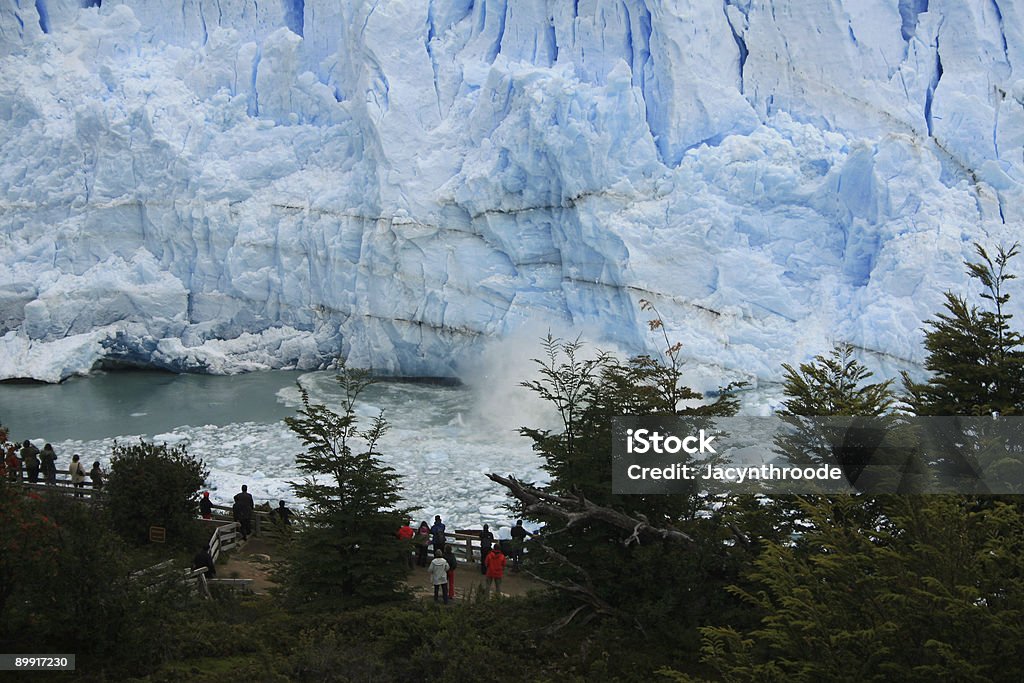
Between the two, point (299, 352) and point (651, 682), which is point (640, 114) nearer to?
point (299, 352)

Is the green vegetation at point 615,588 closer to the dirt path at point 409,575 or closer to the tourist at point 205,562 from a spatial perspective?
the tourist at point 205,562

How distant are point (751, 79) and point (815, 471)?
47.7 ft

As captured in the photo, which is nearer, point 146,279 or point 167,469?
point 167,469

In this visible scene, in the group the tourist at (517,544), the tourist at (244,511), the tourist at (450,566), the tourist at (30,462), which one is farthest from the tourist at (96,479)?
the tourist at (517,544)

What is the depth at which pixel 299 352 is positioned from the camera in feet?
80.9

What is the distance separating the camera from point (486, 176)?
20.9 m

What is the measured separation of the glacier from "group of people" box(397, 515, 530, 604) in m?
8.76

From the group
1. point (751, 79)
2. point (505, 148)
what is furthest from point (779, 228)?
point (505, 148)

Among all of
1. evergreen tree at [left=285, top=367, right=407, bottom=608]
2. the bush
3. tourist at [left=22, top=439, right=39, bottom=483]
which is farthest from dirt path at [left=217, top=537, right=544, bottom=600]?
tourist at [left=22, top=439, right=39, bottom=483]

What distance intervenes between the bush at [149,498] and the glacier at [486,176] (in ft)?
33.5

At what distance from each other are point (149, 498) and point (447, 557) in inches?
152

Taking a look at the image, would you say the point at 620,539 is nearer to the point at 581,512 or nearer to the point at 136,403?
the point at 581,512

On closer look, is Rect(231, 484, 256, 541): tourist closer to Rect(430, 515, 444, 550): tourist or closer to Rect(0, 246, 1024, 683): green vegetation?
Rect(0, 246, 1024, 683): green vegetation

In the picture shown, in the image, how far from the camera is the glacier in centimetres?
1831
